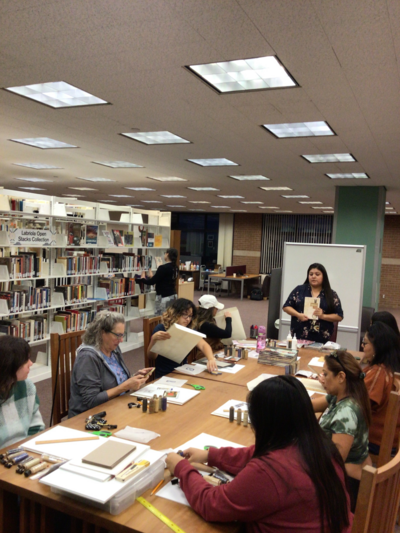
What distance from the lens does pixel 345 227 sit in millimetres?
7824

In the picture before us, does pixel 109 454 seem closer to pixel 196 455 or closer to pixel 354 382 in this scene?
pixel 196 455

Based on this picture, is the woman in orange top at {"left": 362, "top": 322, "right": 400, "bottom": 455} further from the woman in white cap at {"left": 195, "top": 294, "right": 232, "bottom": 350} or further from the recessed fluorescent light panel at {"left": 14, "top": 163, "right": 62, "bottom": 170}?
the recessed fluorescent light panel at {"left": 14, "top": 163, "right": 62, "bottom": 170}

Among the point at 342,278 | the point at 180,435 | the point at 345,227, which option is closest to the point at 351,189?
the point at 345,227

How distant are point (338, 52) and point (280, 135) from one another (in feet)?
6.98

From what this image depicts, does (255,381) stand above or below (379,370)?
below

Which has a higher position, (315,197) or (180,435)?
(315,197)

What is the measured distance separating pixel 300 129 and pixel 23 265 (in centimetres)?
348

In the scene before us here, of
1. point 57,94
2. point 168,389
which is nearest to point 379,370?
point 168,389

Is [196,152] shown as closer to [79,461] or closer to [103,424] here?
[103,424]

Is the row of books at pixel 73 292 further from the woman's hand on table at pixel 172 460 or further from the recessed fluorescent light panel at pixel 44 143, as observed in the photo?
the woman's hand on table at pixel 172 460

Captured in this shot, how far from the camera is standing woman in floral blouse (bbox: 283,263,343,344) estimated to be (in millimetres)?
4141

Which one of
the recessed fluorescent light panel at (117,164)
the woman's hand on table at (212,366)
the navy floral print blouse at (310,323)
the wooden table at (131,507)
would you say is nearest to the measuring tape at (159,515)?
the wooden table at (131,507)

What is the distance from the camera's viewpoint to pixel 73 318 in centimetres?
562

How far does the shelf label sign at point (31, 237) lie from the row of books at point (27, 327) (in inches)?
35.5
